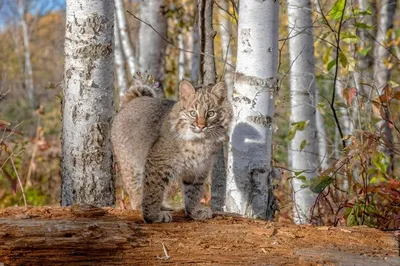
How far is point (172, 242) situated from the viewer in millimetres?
3490

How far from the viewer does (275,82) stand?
4.46 meters

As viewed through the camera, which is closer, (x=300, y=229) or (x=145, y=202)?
(x=300, y=229)

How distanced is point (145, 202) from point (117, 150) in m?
0.96

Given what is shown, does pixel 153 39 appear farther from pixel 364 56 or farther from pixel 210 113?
pixel 210 113

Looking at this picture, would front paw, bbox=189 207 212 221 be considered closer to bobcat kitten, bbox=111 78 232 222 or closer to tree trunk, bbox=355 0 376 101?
bobcat kitten, bbox=111 78 232 222

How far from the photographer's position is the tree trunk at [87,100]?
4.64 metres

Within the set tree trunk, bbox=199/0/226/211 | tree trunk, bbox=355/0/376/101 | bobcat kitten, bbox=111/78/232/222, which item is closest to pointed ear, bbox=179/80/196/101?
bobcat kitten, bbox=111/78/232/222

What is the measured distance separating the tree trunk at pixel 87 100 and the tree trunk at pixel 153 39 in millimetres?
3497

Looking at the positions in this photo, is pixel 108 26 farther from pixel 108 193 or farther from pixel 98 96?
pixel 108 193

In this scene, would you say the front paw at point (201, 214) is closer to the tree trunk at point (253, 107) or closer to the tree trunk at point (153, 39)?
the tree trunk at point (253, 107)

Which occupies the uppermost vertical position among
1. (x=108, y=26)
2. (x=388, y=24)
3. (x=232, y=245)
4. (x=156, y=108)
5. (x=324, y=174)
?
(x=388, y=24)

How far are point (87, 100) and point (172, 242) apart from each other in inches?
64.6

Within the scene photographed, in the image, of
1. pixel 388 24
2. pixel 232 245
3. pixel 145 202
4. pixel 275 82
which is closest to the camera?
pixel 232 245

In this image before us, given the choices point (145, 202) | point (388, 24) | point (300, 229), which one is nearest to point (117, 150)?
point (145, 202)
